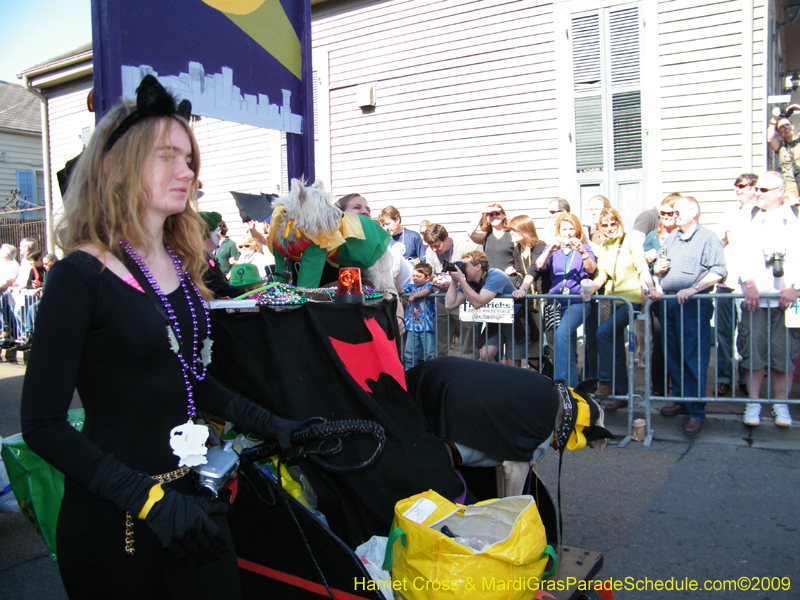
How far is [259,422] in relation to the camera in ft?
6.15

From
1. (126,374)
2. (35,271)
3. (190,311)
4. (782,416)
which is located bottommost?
(782,416)

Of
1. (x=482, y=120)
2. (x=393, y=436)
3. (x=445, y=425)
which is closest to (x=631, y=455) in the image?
(x=445, y=425)

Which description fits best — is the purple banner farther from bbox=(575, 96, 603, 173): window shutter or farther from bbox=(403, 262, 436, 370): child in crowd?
bbox=(575, 96, 603, 173): window shutter

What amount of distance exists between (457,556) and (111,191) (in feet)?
4.88

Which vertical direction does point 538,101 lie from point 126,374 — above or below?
above

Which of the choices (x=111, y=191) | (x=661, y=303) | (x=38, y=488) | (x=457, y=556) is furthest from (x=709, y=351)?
(x=111, y=191)

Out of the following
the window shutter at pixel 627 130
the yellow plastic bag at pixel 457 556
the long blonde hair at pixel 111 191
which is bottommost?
the yellow plastic bag at pixel 457 556

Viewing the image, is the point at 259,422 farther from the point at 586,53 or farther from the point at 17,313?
the point at 17,313

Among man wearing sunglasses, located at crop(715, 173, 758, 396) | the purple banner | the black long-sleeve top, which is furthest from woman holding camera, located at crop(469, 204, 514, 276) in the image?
the black long-sleeve top

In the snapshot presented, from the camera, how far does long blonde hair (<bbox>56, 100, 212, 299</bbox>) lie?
1549mm

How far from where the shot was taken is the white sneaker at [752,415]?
5.25 meters

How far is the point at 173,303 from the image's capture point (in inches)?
65.7

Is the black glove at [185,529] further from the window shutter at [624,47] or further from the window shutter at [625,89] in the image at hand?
the window shutter at [624,47]

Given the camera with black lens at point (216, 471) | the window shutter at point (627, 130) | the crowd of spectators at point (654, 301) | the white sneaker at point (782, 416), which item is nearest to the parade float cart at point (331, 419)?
the camera with black lens at point (216, 471)
